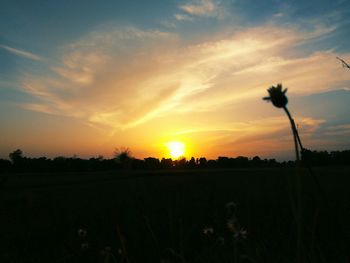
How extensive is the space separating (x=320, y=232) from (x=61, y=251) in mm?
4852

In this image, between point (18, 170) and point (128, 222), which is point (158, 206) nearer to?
point (128, 222)

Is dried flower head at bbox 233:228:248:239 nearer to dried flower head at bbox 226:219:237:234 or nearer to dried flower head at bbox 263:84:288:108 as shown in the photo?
dried flower head at bbox 226:219:237:234

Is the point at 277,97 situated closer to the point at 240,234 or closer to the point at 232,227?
the point at 232,227

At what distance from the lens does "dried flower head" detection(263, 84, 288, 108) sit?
753mm

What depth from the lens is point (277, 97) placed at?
2.54 feet

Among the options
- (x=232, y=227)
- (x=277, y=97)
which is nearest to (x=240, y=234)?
(x=232, y=227)

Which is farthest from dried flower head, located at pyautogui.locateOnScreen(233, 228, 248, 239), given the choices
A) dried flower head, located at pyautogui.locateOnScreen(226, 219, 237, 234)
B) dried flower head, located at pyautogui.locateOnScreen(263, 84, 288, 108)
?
dried flower head, located at pyautogui.locateOnScreen(263, 84, 288, 108)

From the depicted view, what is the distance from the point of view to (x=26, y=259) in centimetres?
736

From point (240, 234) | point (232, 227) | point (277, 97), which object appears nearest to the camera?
point (277, 97)

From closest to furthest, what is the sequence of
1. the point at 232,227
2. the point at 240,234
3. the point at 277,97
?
the point at 277,97
the point at 232,227
the point at 240,234

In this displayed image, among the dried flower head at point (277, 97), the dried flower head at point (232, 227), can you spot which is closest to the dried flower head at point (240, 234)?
the dried flower head at point (232, 227)

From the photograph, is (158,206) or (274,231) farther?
(158,206)

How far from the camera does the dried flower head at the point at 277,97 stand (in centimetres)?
75

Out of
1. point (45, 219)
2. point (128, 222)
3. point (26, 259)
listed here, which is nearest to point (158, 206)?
point (128, 222)
